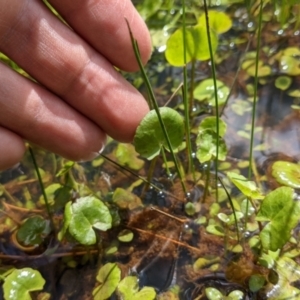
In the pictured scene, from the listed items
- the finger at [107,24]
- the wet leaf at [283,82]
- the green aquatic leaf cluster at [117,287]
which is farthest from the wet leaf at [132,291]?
the wet leaf at [283,82]

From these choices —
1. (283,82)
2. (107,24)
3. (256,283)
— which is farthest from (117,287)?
(283,82)

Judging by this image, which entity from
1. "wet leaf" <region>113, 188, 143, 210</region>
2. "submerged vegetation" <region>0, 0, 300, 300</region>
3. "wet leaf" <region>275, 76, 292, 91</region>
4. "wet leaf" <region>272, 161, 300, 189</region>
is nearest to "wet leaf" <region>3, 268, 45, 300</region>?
"submerged vegetation" <region>0, 0, 300, 300</region>

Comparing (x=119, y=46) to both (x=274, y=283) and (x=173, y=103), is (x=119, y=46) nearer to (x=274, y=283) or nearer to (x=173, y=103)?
(x=173, y=103)

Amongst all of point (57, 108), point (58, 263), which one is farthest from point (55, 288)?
point (57, 108)

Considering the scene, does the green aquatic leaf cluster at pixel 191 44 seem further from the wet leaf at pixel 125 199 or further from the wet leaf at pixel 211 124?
the wet leaf at pixel 125 199

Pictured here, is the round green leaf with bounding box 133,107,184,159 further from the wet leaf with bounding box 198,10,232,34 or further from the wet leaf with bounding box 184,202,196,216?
the wet leaf with bounding box 198,10,232,34

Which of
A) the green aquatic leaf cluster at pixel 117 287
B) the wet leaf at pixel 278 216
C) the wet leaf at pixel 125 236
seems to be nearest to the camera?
the wet leaf at pixel 278 216
